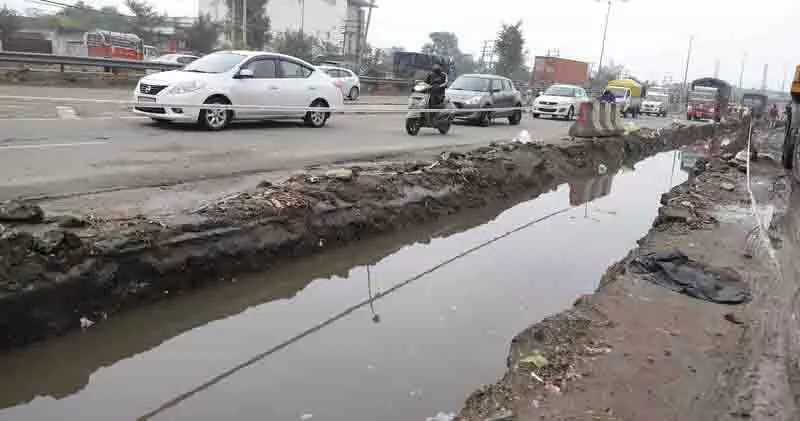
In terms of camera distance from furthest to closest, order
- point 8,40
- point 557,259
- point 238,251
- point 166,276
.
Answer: point 8,40
point 557,259
point 238,251
point 166,276

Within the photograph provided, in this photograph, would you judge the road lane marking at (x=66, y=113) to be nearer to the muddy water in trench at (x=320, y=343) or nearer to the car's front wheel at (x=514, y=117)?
the muddy water in trench at (x=320, y=343)

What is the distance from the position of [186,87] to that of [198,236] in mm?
7181

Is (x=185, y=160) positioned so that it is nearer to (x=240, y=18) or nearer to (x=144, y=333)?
(x=144, y=333)

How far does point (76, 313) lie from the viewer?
178 inches

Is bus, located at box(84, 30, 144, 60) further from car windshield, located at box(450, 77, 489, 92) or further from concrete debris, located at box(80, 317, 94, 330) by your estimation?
concrete debris, located at box(80, 317, 94, 330)

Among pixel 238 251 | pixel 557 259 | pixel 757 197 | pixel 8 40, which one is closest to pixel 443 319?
pixel 238 251

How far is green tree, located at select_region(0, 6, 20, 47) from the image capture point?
3193cm

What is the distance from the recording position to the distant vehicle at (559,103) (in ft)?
84.5

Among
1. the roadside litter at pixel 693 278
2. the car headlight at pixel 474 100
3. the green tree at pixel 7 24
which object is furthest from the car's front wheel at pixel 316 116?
the green tree at pixel 7 24

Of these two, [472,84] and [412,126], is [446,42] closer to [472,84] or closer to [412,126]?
[472,84]

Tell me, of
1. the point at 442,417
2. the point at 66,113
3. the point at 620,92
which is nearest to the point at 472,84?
the point at 66,113

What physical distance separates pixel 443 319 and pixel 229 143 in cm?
673

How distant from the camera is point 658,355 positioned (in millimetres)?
3988

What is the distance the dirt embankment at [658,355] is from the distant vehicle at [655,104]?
41135 mm
